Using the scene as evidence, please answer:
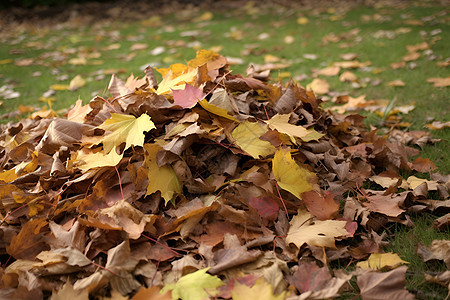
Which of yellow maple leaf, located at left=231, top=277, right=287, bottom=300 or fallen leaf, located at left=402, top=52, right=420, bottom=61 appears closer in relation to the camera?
yellow maple leaf, located at left=231, top=277, right=287, bottom=300

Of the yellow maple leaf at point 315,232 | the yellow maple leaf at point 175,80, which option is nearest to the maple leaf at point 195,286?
the yellow maple leaf at point 315,232

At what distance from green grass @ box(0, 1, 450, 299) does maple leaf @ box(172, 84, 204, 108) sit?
0.65m

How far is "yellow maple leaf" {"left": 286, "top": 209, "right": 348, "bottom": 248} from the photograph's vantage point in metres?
1.40

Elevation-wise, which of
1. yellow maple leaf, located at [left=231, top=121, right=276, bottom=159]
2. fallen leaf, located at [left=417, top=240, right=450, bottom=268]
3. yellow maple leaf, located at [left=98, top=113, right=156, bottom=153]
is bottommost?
fallen leaf, located at [left=417, top=240, right=450, bottom=268]

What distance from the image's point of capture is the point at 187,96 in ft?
5.72

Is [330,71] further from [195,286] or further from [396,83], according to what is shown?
[195,286]

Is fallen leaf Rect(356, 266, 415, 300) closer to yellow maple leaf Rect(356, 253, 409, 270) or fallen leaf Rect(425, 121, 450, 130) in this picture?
yellow maple leaf Rect(356, 253, 409, 270)

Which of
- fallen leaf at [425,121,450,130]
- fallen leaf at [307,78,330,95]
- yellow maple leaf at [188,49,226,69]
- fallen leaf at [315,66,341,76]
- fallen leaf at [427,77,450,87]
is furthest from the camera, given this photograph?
fallen leaf at [315,66,341,76]

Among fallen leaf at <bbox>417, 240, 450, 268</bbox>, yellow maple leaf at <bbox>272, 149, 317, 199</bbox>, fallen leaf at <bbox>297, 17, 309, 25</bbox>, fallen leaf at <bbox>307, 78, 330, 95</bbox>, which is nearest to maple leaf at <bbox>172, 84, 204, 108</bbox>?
yellow maple leaf at <bbox>272, 149, 317, 199</bbox>

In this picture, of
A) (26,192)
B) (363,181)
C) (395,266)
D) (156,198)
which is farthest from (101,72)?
(395,266)

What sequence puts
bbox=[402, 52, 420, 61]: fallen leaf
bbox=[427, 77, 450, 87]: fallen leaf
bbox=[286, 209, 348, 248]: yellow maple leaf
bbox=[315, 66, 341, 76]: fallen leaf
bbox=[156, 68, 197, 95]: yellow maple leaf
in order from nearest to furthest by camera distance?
bbox=[286, 209, 348, 248]: yellow maple leaf
bbox=[156, 68, 197, 95]: yellow maple leaf
bbox=[427, 77, 450, 87]: fallen leaf
bbox=[315, 66, 341, 76]: fallen leaf
bbox=[402, 52, 420, 61]: fallen leaf

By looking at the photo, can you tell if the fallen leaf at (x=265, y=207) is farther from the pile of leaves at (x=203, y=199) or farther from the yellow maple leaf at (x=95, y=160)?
the yellow maple leaf at (x=95, y=160)

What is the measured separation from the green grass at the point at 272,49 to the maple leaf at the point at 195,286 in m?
0.80

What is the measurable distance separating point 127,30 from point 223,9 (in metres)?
2.05
